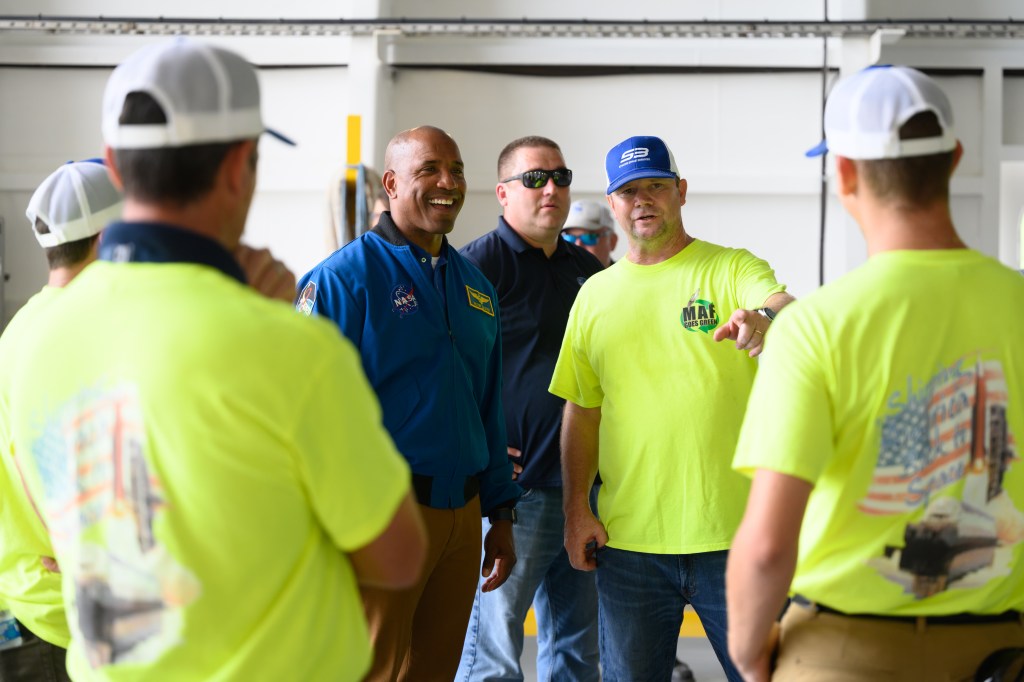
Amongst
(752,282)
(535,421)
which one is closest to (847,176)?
(752,282)

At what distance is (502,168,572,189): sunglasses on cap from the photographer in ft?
14.0

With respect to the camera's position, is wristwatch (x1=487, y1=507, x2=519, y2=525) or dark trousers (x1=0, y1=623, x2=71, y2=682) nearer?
dark trousers (x1=0, y1=623, x2=71, y2=682)

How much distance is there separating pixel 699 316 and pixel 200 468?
75.3 inches

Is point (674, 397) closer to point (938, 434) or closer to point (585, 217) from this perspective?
point (938, 434)

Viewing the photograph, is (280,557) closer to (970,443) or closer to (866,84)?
(970,443)

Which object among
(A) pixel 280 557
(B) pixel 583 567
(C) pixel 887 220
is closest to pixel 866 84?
(C) pixel 887 220

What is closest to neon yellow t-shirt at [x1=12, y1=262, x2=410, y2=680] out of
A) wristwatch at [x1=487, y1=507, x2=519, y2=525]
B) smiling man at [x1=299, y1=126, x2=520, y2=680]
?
smiling man at [x1=299, y1=126, x2=520, y2=680]

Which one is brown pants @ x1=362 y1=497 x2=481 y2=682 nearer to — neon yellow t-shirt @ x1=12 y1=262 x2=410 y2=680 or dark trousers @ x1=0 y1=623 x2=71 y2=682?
dark trousers @ x1=0 y1=623 x2=71 y2=682

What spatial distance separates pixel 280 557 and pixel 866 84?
118 centimetres

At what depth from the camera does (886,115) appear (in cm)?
169

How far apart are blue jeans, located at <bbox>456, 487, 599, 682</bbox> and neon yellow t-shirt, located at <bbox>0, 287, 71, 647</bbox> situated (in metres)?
1.69

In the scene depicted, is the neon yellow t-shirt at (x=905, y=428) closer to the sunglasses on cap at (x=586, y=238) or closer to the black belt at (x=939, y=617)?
the black belt at (x=939, y=617)

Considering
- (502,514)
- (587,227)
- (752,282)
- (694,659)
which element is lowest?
(694,659)

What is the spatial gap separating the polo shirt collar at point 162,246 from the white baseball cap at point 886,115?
37.9 inches
